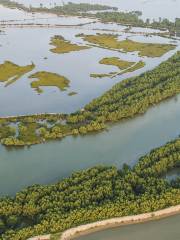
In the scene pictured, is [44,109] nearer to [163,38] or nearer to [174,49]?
[174,49]

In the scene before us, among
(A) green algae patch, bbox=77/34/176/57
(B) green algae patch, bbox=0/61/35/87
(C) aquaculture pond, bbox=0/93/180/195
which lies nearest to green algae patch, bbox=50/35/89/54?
(A) green algae patch, bbox=77/34/176/57

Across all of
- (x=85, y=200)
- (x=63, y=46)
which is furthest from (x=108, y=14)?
(x=85, y=200)

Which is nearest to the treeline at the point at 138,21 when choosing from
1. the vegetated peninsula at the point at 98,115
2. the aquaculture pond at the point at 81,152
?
the vegetated peninsula at the point at 98,115

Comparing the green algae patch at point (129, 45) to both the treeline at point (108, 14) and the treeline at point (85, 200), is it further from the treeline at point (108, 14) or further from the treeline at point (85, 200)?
the treeline at point (85, 200)

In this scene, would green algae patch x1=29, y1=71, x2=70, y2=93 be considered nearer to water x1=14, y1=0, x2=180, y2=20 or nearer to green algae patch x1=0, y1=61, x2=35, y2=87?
green algae patch x1=0, y1=61, x2=35, y2=87

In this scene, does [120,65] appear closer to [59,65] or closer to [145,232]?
[59,65]

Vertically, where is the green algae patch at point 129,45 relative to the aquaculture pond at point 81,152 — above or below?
above

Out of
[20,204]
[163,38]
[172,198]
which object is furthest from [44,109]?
[163,38]
